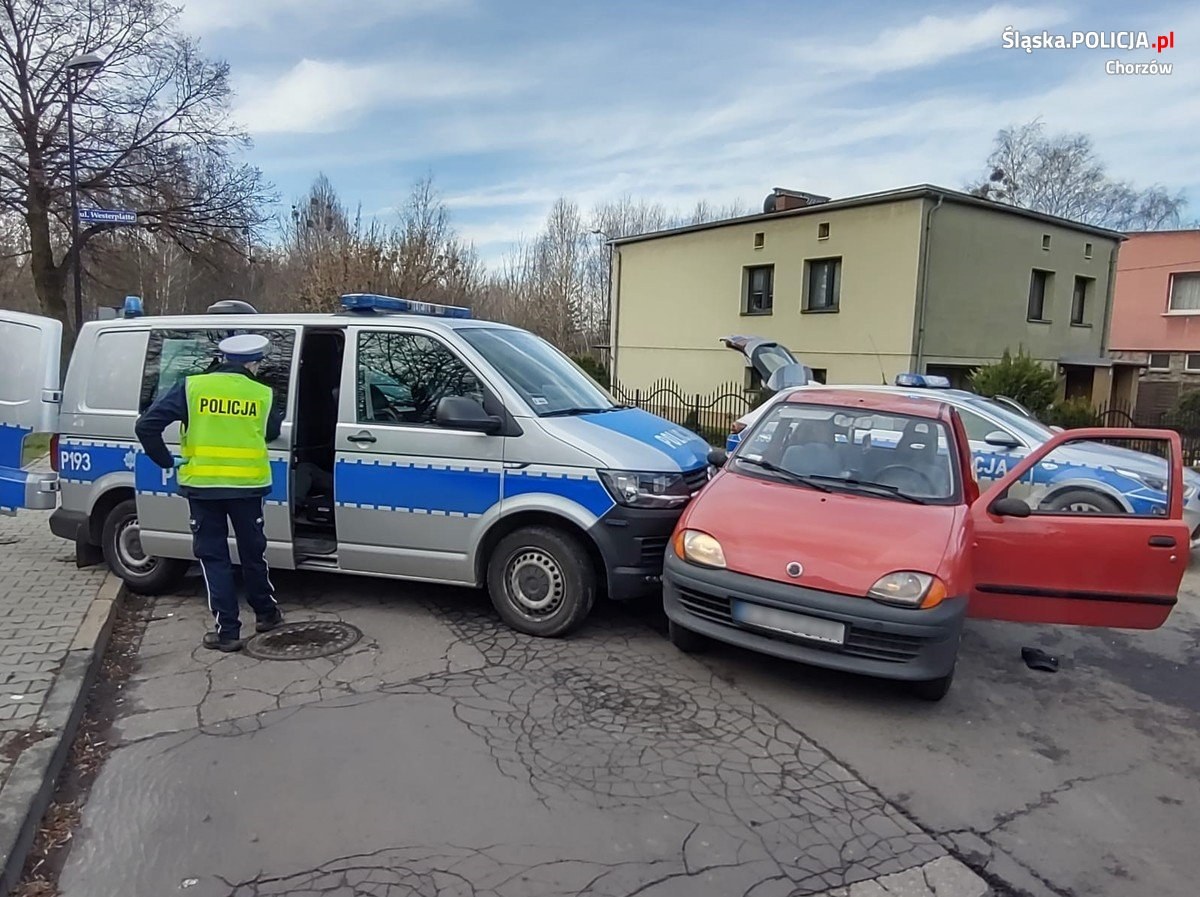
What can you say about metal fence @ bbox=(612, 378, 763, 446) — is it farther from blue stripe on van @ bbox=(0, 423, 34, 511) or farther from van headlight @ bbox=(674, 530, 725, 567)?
van headlight @ bbox=(674, 530, 725, 567)

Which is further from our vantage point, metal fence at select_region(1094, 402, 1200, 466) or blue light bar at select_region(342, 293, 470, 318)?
metal fence at select_region(1094, 402, 1200, 466)

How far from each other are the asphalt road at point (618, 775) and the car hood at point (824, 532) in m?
0.75

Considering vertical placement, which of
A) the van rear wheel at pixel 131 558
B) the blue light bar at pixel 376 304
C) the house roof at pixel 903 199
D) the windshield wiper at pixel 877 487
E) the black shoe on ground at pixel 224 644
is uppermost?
the house roof at pixel 903 199

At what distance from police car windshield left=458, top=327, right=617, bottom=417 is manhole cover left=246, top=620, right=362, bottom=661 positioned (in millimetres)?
1898

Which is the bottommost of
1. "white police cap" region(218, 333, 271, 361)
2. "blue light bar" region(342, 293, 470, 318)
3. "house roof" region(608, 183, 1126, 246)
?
"white police cap" region(218, 333, 271, 361)

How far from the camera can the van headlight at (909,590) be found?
4133mm

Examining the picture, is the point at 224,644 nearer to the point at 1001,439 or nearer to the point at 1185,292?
the point at 1001,439

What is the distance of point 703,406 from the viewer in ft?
62.2

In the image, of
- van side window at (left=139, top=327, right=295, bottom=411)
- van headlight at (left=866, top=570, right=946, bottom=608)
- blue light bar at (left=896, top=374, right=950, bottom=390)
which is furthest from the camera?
blue light bar at (left=896, top=374, right=950, bottom=390)

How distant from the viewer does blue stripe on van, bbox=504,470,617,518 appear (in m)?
4.99

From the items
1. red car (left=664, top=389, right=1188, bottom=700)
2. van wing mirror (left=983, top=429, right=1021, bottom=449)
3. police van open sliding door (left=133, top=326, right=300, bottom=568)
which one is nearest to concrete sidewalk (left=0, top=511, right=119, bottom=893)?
police van open sliding door (left=133, top=326, right=300, bottom=568)

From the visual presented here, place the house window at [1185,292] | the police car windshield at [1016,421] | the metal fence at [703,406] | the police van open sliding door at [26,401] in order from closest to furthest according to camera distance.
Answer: the police van open sliding door at [26,401] → the police car windshield at [1016,421] → the metal fence at [703,406] → the house window at [1185,292]

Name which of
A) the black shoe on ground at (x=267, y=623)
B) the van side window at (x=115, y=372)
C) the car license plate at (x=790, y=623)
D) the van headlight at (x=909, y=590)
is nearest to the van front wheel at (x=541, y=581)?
the car license plate at (x=790, y=623)

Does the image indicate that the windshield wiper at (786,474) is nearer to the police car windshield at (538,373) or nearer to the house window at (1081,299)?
the police car windshield at (538,373)
